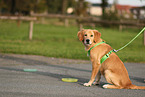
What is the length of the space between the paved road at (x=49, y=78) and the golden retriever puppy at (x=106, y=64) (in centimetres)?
19

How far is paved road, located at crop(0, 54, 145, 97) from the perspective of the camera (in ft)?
18.7

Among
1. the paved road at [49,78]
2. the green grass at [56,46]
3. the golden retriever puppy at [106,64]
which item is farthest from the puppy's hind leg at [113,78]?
the green grass at [56,46]

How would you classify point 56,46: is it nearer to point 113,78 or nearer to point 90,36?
point 90,36

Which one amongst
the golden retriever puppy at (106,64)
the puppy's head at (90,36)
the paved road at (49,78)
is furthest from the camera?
the puppy's head at (90,36)

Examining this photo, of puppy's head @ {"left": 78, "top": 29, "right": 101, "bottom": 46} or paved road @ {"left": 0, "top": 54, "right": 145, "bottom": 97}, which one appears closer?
paved road @ {"left": 0, "top": 54, "right": 145, "bottom": 97}

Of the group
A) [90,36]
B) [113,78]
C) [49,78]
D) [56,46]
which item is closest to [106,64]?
[113,78]

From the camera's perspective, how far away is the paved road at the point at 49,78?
5688 mm

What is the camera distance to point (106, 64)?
617cm

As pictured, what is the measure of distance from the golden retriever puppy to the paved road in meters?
0.19

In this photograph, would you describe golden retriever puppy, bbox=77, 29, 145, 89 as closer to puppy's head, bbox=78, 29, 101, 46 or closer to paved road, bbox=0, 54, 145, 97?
puppy's head, bbox=78, 29, 101, 46

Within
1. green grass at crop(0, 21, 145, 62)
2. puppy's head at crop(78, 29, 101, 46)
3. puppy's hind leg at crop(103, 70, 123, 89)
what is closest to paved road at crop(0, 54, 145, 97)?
puppy's hind leg at crop(103, 70, 123, 89)

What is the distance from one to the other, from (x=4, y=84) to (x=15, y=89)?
61 centimetres

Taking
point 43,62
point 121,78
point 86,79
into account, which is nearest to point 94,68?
point 121,78

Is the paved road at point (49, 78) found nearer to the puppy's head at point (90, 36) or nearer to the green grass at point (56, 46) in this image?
the puppy's head at point (90, 36)
